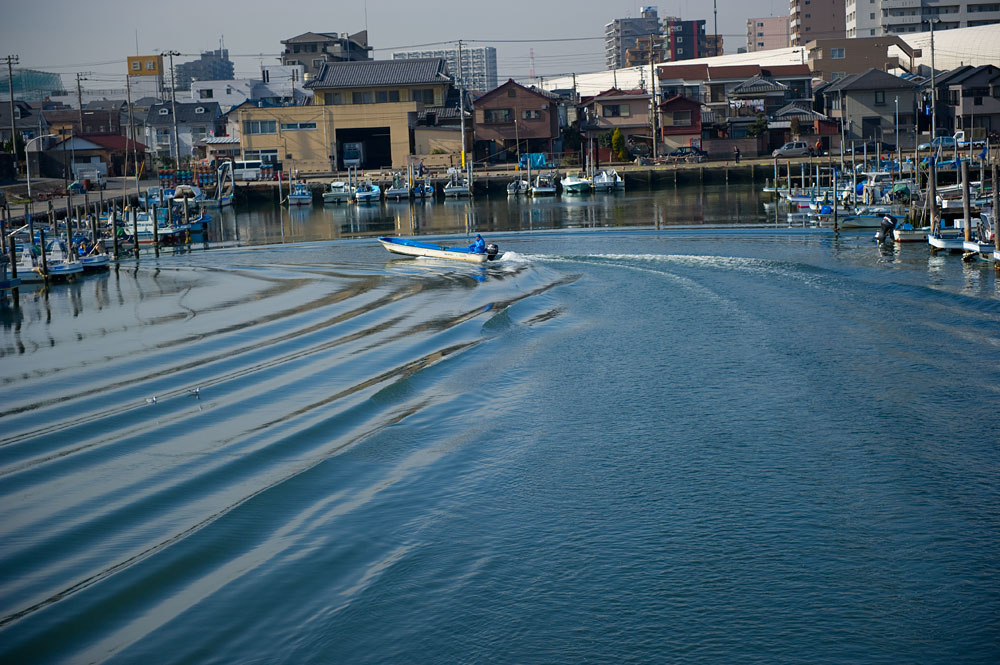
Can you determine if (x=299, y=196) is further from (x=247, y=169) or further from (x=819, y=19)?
(x=819, y=19)

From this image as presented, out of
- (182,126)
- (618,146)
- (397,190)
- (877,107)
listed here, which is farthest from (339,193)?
(877,107)

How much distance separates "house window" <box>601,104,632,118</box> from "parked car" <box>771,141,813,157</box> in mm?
10589

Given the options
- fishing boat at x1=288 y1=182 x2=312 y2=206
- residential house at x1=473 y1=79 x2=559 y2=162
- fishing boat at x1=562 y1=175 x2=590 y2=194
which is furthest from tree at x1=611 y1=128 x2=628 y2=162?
fishing boat at x1=288 y1=182 x2=312 y2=206

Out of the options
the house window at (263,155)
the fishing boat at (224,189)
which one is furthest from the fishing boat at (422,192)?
the house window at (263,155)

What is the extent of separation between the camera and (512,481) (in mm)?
10789

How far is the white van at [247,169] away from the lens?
209 ft

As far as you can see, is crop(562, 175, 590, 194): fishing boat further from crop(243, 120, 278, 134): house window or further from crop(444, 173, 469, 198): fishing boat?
crop(243, 120, 278, 134): house window

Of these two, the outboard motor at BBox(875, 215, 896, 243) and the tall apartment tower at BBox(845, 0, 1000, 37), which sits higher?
the tall apartment tower at BBox(845, 0, 1000, 37)

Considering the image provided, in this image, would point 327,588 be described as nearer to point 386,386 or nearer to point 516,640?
point 516,640

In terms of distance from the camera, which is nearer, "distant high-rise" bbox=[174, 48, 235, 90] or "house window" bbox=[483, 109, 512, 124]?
"house window" bbox=[483, 109, 512, 124]

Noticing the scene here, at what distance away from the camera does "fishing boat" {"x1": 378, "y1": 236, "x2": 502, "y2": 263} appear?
92.1 ft

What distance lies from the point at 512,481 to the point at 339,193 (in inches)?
1929

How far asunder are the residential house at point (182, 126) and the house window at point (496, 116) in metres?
24.1

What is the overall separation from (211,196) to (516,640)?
56.4m
